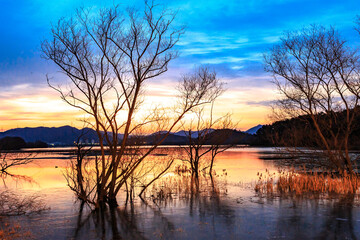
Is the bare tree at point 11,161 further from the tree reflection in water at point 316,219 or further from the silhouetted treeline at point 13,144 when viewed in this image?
the tree reflection in water at point 316,219

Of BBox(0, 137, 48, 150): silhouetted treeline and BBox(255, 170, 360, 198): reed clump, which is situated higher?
BBox(0, 137, 48, 150): silhouetted treeline

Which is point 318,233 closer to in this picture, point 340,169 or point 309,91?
point 340,169

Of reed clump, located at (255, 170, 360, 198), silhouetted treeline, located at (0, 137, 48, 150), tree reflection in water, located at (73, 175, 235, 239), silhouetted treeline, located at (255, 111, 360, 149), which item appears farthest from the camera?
silhouetted treeline, located at (0, 137, 48, 150)

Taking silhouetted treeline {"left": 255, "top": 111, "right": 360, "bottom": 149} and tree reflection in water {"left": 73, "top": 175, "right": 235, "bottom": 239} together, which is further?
silhouetted treeline {"left": 255, "top": 111, "right": 360, "bottom": 149}

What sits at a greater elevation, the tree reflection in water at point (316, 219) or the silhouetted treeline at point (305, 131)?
the silhouetted treeline at point (305, 131)

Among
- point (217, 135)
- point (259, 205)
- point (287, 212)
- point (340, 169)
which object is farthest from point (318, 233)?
point (217, 135)

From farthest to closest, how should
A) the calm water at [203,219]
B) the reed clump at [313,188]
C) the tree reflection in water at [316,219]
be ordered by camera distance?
the reed clump at [313,188]
the calm water at [203,219]
the tree reflection in water at [316,219]

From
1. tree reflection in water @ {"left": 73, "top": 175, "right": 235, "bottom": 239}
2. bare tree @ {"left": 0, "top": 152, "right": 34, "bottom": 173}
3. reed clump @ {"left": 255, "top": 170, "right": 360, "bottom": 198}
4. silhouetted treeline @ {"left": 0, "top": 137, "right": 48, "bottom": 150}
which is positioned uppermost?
silhouetted treeline @ {"left": 0, "top": 137, "right": 48, "bottom": 150}

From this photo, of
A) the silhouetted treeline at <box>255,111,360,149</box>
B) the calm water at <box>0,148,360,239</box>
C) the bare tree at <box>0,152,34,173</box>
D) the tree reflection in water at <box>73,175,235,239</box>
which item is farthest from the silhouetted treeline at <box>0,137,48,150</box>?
the silhouetted treeline at <box>255,111,360,149</box>

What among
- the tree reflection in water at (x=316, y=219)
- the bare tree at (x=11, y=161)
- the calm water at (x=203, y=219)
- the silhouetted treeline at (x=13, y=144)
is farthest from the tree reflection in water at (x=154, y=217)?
the silhouetted treeline at (x=13, y=144)

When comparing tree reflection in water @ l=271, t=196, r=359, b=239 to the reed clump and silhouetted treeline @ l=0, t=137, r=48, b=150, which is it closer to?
the reed clump

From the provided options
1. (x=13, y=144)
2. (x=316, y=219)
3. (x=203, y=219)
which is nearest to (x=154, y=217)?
(x=203, y=219)

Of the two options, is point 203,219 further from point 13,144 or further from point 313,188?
point 13,144

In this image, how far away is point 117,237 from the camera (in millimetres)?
9742
